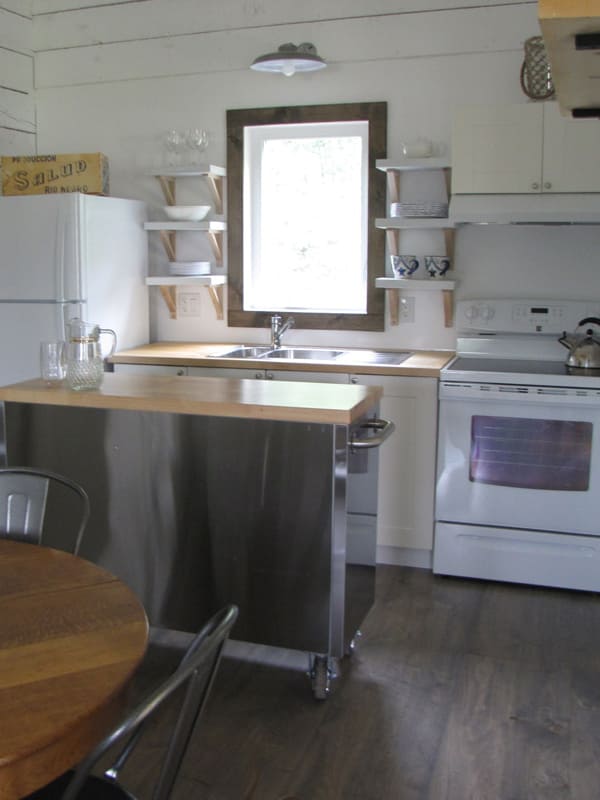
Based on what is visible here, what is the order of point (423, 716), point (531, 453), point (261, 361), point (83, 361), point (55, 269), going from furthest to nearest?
point (55, 269) → point (261, 361) → point (531, 453) → point (83, 361) → point (423, 716)

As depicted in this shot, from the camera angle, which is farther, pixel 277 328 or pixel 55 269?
pixel 277 328

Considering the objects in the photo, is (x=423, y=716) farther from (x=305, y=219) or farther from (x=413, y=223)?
(x=305, y=219)

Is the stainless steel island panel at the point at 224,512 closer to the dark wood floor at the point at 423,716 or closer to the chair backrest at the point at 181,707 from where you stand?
the dark wood floor at the point at 423,716

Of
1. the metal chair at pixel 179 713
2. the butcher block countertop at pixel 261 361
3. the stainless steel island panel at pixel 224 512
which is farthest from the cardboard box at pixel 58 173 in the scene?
the metal chair at pixel 179 713

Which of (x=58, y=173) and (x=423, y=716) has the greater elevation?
(x=58, y=173)

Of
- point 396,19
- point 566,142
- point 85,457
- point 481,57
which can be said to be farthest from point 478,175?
point 85,457

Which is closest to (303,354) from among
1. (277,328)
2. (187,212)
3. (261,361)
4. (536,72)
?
(277,328)

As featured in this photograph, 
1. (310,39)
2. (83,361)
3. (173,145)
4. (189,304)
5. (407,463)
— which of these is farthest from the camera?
(189,304)

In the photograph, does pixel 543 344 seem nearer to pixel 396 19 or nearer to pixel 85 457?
pixel 396 19

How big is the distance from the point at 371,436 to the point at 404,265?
162cm

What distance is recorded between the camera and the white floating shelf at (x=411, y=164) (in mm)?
3881

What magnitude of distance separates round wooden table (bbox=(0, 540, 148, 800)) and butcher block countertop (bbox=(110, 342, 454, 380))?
2034mm

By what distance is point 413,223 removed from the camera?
3936 mm

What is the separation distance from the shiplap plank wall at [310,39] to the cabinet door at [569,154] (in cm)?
59
